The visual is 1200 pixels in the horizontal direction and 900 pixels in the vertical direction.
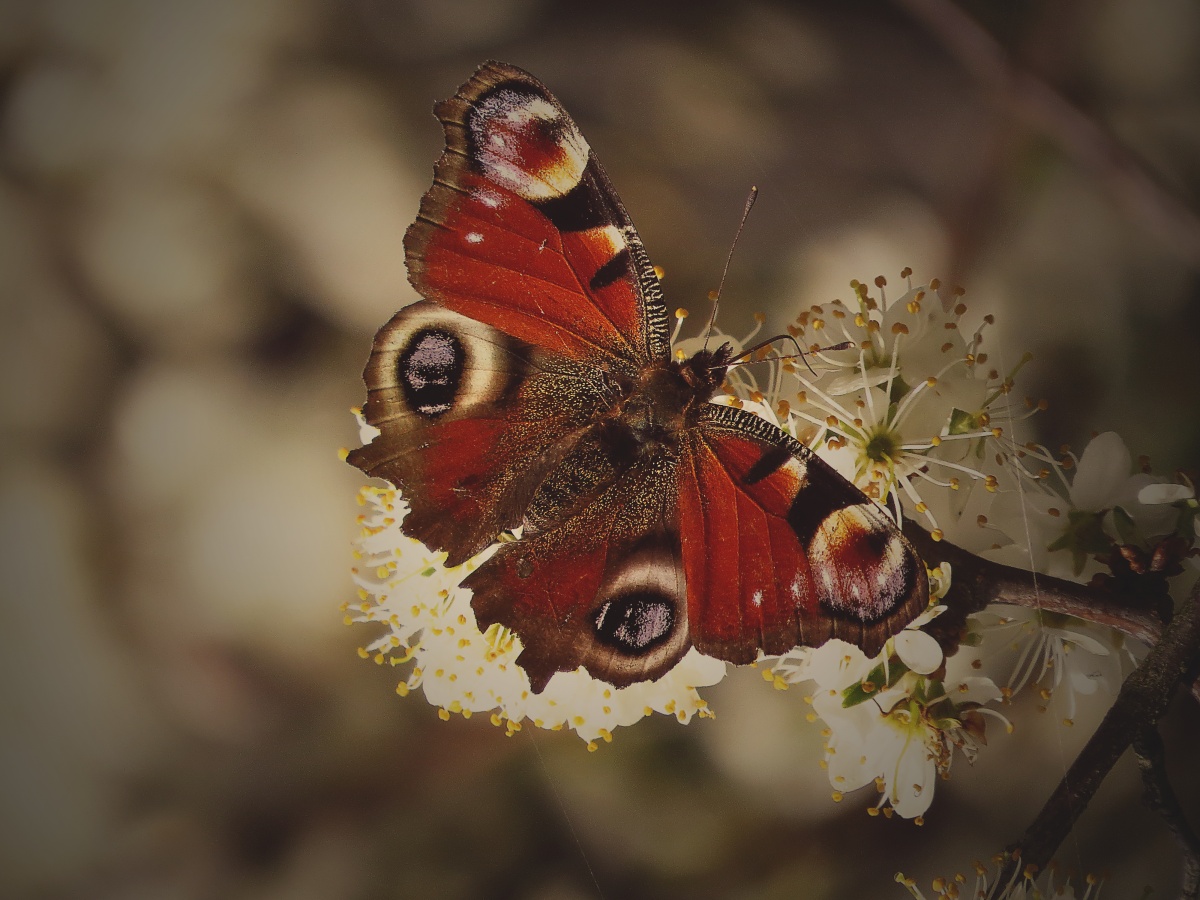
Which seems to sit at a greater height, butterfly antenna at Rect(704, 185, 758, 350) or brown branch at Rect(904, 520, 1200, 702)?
butterfly antenna at Rect(704, 185, 758, 350)

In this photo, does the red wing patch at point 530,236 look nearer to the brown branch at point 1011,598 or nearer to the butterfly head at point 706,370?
the butterfly head at point 706,370

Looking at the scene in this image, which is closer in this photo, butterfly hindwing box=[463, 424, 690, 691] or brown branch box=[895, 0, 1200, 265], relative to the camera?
butterfly hindwing box=[463, 424, 690, 691]

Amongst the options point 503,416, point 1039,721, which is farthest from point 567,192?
point 1039,721

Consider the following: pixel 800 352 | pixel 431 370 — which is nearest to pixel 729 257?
pixel 800 352

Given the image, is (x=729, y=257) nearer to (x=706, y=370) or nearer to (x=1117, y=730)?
(x=706, y=370)

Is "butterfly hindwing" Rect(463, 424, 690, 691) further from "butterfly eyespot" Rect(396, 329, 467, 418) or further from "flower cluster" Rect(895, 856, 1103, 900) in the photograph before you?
"flower cluster" Rect(895, 856, 1103, 900)

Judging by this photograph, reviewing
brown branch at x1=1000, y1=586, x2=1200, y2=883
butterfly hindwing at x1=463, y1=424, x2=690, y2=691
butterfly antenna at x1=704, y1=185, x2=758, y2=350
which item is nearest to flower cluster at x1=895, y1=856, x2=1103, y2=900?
brown branch at x1=1000, y1=586, x2=1200, y2=883
